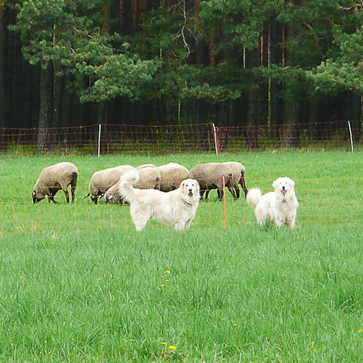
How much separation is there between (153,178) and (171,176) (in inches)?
23.0

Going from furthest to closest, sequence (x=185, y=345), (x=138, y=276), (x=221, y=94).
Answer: (x=221, y=94) < (x=138, y=276) < (x=185, y=345)

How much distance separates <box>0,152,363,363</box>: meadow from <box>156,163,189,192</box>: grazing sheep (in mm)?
5185

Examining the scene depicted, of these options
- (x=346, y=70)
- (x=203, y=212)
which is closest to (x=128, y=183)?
(x=203, y=212)

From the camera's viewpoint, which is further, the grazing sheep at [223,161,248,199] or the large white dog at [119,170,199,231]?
the grazing sheep at [223,161,248,199]

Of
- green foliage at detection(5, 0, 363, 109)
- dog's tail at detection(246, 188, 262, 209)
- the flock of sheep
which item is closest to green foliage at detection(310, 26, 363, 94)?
green foliage at detection(5, 0, 363, 109)

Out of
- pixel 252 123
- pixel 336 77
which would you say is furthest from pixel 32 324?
pixel 252 123

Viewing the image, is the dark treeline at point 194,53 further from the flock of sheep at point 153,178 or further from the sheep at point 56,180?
the sheep at point 56,180

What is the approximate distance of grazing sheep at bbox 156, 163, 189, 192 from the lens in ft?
45.5

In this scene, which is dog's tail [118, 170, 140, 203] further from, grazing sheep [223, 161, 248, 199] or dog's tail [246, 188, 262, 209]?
grazing sheep [223, 161, 248, 199]

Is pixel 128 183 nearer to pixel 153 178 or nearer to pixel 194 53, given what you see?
pixel 153 178

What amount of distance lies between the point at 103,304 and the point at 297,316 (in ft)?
5.09

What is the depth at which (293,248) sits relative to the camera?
21.8 ft

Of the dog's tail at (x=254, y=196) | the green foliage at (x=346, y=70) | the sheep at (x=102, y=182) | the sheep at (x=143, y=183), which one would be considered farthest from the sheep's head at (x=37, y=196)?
the green foliage at (x=346, y=70)

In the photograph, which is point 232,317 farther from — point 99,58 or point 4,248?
point 99,58
